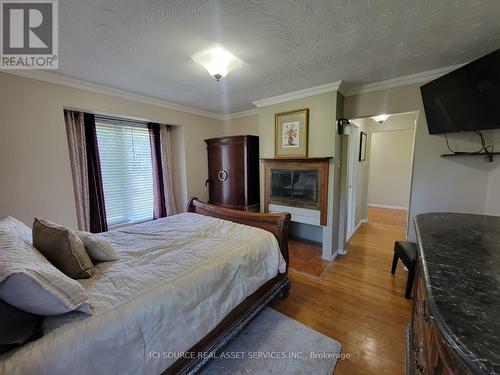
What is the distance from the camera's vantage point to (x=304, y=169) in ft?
9.84

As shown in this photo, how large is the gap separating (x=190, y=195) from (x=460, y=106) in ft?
12.5

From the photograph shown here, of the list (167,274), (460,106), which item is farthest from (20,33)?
(460,106)

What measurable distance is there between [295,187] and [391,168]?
14.6ft

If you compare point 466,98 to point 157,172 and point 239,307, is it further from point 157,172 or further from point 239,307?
→ point 157,172

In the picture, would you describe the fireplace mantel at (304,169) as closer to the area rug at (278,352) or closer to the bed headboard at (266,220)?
the bed headboard at (266,220)

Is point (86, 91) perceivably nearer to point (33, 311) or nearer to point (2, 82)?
point (2, 82)

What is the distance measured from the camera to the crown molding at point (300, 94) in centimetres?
262

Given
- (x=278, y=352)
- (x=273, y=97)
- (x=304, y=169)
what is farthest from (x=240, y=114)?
(x=278, y=352)

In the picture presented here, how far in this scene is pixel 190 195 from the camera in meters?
3.85

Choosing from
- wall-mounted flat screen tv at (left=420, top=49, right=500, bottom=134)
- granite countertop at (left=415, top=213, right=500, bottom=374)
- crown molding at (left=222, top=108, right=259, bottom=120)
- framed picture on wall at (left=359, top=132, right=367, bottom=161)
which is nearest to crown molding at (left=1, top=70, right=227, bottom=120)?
crown molding at (left=222, top=108, right=259, bottom=120)

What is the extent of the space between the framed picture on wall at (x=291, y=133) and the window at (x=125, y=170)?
221cm

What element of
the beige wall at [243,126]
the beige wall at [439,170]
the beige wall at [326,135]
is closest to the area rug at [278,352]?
the beige wall at [326,135]

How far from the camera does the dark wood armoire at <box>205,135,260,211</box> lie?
3553 mm

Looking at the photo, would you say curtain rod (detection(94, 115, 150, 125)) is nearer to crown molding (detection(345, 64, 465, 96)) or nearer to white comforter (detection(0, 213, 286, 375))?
white comforter (detection(0, 213, 286, 375))
